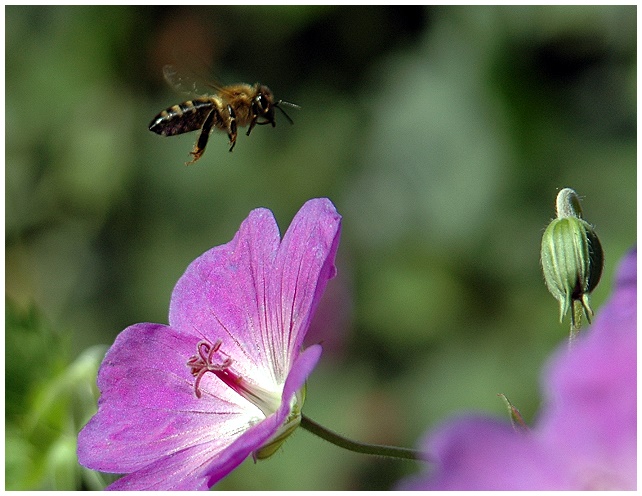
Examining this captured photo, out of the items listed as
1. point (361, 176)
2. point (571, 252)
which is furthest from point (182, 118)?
point (361, 176)

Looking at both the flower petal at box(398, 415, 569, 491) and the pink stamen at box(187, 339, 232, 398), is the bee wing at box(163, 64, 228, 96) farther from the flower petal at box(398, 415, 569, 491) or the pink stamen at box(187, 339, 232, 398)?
the flower petal at box(398, 415, 569, 491)

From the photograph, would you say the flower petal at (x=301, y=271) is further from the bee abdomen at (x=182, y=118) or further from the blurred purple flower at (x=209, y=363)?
the bee abdomen at (x=182, y=118)

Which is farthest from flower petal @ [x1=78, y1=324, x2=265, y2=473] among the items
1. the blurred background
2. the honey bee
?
the blurred background

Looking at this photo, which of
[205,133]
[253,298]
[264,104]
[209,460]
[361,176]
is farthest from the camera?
[361,176]

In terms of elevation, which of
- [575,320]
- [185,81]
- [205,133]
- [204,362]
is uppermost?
[185,81]

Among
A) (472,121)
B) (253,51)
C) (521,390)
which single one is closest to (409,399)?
(521,390)

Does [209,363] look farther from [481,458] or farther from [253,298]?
[481,458]

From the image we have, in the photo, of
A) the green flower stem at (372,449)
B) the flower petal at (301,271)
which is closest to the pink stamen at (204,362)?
the flower petal at (301,271)

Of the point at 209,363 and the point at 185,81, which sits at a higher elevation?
the point at 185,81
